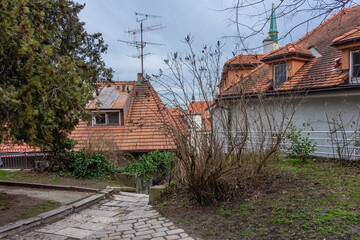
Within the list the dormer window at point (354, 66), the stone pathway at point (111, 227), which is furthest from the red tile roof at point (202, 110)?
the dormer window at point (354, 66)

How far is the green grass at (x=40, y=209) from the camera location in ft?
21.4

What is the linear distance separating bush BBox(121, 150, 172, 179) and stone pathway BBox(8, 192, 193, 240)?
4.71 m

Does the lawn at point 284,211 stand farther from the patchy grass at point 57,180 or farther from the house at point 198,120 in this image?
the patchy grass at point 57,180

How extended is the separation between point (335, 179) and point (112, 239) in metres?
4.72

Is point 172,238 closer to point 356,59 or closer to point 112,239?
point 112,239

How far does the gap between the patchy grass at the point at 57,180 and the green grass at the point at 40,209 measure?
91.7 inches

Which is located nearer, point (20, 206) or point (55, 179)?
point (20, 206)

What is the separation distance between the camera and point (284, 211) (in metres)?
4.88

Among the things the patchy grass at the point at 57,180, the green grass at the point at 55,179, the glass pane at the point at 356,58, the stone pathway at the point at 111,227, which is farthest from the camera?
the glass pane at the point at 356,58

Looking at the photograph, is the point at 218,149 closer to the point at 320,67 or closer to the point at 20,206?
the point at 20,206

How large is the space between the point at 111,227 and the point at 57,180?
18.6 ft

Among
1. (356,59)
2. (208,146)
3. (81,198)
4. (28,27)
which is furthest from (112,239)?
(356,59)

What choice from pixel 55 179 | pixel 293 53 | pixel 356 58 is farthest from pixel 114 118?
pixel 356 58

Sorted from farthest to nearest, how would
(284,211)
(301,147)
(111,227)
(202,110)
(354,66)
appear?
(354,66), (301,147), (202,110), (111,227), (284,211)
